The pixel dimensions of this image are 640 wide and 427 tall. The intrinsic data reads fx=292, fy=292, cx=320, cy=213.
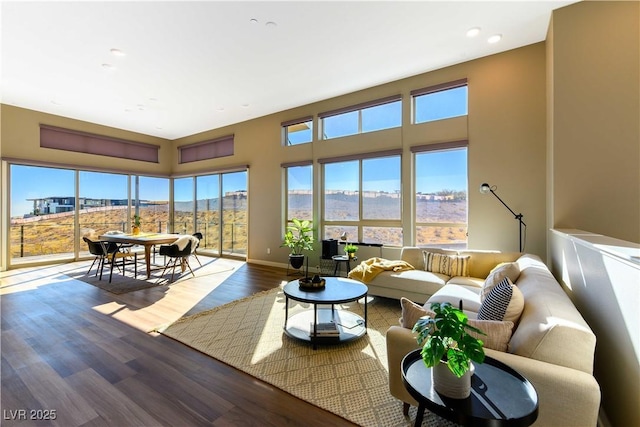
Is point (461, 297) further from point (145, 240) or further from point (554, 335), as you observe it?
point (145, 240)

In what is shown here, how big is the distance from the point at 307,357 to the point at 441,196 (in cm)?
340

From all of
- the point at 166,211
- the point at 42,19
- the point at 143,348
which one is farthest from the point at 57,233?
the point at 143,348

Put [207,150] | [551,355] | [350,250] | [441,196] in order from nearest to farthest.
Answer: [551,355] → [441,196] → [350,250] → [207,150]

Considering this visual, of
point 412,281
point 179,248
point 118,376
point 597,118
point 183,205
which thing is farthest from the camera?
point 183,205

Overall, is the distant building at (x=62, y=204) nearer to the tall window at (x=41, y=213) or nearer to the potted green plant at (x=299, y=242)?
the tall window at (x=41, y=213)

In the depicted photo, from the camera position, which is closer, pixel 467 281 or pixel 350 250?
pixel 467 281

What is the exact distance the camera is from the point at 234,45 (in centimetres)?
381

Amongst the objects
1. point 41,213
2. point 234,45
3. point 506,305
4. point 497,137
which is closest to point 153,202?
point 41,213

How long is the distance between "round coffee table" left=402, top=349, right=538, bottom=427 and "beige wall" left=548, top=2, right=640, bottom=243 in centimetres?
284

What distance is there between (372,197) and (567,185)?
283 cm

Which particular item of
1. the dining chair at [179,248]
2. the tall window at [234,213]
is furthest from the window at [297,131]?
the dining chair at [179,248]

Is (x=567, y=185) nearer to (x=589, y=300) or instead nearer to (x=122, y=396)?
(x=589, y=300)

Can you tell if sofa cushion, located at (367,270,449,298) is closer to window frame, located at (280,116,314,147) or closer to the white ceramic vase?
the white ceramic vase

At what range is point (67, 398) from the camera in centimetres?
201
